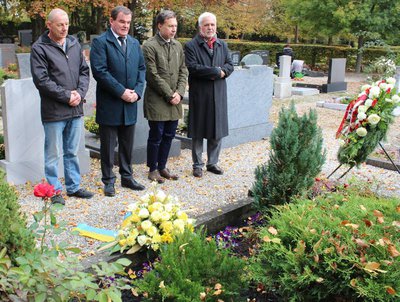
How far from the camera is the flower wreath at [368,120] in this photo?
5.57m

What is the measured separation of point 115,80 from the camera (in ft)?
17.6

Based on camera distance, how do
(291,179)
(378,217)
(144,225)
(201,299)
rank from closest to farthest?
(201,299)
(378,217)
(144,225)
(291,179)

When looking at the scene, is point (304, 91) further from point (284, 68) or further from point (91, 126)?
point (91, 126)

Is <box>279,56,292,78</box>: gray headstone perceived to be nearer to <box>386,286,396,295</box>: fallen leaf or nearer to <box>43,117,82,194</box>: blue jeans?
<box>43,117,82,194</box>: blue jeans

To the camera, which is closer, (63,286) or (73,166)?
(63,286)

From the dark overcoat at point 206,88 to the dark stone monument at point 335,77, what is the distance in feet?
33.4

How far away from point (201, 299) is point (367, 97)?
3744 millimetres

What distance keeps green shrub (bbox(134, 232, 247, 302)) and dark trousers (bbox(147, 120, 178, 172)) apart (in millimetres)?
3073

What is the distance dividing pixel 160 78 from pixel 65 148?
133 centimetres

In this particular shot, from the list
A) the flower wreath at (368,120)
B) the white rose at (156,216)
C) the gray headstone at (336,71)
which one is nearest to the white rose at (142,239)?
the white rose at (156,216)

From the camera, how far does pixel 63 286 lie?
7.87ft

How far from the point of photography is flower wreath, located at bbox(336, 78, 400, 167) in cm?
557

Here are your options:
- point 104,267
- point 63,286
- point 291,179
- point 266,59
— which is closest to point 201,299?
point 104,267

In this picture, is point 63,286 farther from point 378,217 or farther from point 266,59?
point 266,59
